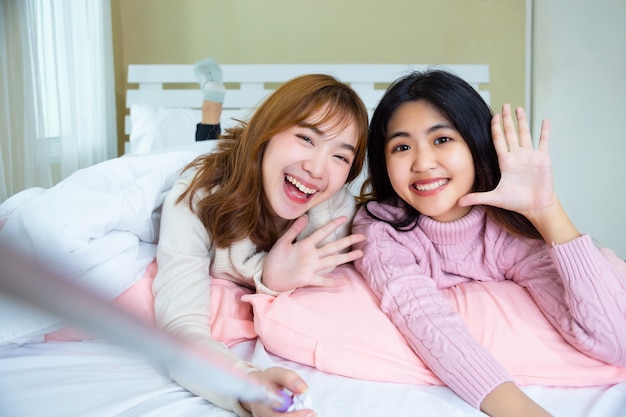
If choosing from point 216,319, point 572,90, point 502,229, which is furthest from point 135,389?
point 572,90

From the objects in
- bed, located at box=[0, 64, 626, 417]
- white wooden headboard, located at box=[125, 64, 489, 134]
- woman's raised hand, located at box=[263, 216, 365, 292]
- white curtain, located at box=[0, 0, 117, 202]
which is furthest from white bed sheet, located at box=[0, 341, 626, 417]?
white wooden headboard, located at box=[125, 64, 489, 134]

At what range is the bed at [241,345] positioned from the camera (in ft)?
2.67

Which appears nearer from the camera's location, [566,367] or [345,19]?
[566,367]

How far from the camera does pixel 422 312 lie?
93 centimetres

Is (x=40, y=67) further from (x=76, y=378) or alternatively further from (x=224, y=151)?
(x=76, y=378)

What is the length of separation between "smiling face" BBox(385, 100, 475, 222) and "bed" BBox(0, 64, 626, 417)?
19 centimetres

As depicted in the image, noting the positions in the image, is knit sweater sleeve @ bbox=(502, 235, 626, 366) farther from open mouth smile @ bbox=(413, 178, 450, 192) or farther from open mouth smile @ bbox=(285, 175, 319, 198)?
open mouth smile @ bbox=(285, 175, 319, 198)

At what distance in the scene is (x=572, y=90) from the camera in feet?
8.48

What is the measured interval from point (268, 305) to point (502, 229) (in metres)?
0.48

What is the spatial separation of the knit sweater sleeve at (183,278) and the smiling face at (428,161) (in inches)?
15.9

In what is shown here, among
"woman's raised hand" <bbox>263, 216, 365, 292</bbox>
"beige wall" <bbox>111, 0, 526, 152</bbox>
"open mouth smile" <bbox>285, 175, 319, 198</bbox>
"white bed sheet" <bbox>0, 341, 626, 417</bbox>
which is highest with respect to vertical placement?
"beige wall" <bbox>111, 0, 526, 152</bbox>

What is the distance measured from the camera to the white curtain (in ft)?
6.14

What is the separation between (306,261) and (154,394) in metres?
0.36

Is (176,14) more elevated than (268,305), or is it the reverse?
(176,14)
